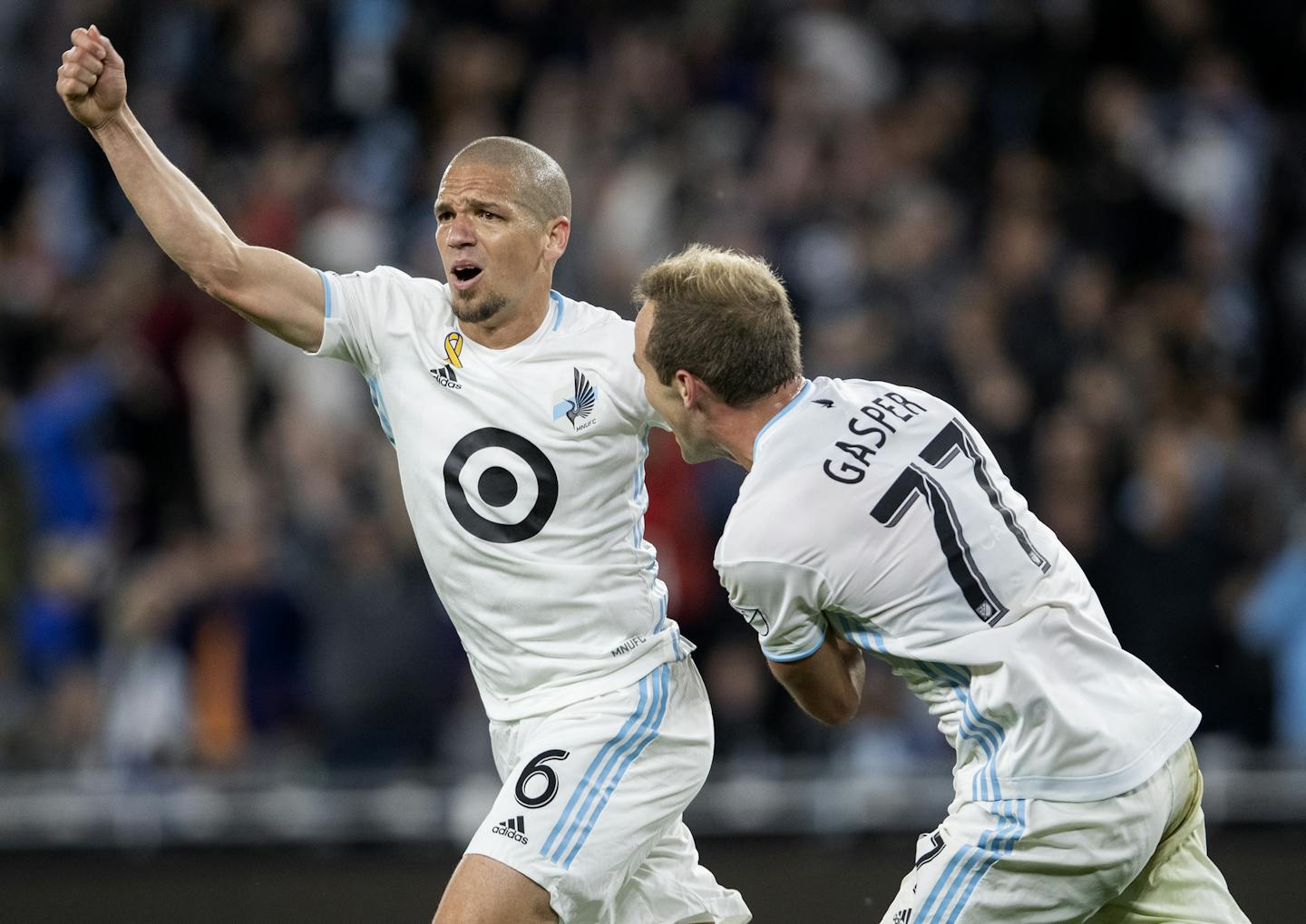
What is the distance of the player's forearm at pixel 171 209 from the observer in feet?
16.7

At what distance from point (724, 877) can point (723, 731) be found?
1.25 meters

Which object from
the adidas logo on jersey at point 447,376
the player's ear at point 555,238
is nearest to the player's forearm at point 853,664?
the adidas logo on jersey at point 447,376

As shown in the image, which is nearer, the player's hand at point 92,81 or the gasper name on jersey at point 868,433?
the gasper name on jersey at point 868,433

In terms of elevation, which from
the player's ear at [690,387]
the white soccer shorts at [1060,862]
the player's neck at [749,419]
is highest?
the player's ear at [690,387]

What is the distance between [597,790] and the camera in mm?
5059

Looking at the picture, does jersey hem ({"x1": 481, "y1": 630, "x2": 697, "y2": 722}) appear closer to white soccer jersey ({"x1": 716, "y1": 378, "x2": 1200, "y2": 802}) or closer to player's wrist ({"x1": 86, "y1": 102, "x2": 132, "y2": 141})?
white soccer jersey ({"x1": 716, "y1": 378, "x2": 1200, "y2": 802})

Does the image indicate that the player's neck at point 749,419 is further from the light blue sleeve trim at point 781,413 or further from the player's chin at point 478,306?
the player's chin at point 478,306

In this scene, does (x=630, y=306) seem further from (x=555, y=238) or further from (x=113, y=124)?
(x=113, y=124)

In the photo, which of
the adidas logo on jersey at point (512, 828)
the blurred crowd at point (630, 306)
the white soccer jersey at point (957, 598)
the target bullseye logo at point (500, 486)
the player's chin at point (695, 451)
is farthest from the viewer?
the blurred crowd at point (630, 306)

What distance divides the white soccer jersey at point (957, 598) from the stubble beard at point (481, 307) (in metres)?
1.25

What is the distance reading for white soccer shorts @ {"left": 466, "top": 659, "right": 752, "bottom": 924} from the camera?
4.95 m

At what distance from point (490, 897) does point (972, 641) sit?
146 cm

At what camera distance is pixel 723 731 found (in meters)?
8.95

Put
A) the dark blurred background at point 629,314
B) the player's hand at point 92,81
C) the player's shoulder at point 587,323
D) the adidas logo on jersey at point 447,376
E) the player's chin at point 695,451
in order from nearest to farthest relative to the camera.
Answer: the player's chin at point 695,451
the player's hand at point 92,81
the adidas logo on jersey at point 447,376
the player's shoulder at point 587,323
the dark blurred background at point 629,314
